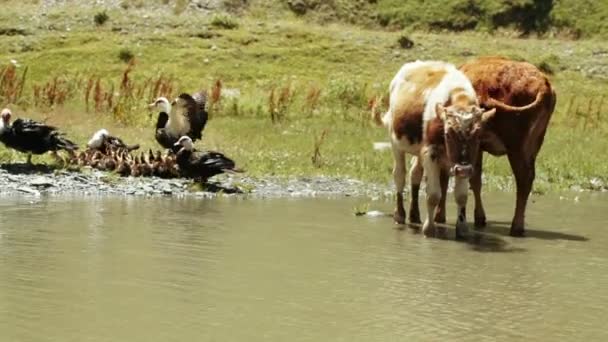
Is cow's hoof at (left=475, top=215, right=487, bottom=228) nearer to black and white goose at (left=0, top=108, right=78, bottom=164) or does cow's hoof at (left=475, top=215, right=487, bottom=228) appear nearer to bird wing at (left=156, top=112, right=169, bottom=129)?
bird wing at (left=156, top=112, right=169, bottom=129)

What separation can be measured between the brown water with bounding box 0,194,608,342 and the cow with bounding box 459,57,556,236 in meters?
0.63

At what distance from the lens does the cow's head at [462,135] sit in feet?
41.3

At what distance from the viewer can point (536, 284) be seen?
10461 millimetres

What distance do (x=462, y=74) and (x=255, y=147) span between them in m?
7.95

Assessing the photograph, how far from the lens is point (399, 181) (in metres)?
14.8

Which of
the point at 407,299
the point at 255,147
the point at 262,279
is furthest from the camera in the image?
the point at 255,147

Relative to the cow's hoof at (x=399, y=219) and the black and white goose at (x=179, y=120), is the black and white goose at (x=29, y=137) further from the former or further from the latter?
the cow's hoof at (x=399, y=219)

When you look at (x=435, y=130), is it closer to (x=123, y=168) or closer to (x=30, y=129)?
(x=123, y=168)

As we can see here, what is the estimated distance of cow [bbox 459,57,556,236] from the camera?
45.8 ft

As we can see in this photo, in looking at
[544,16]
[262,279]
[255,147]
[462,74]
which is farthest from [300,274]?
[544,16]

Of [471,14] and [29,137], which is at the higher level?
[471,14]

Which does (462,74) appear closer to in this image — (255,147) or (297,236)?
(297,236)

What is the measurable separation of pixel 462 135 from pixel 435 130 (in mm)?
574

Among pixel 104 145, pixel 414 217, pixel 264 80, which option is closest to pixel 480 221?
pixel 414 217
